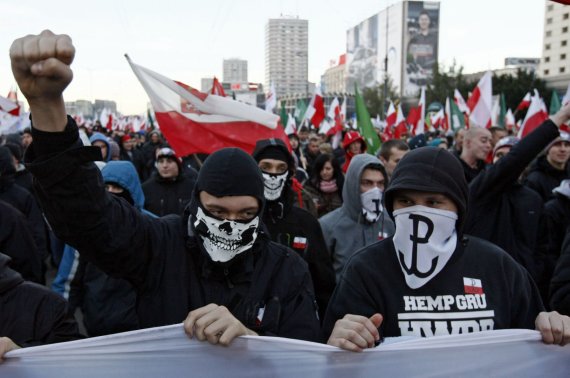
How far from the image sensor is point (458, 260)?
79.7 inches

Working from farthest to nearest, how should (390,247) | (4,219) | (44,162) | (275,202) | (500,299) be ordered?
(275,202), (4,219), (390,247), (500,299), (44,162)

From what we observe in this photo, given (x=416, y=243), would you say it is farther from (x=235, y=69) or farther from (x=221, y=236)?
(x=235, y=69)

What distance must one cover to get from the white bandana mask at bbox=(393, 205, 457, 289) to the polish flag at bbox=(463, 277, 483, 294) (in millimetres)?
93

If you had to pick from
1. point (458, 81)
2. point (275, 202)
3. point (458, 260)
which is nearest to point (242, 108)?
point (275, 202)

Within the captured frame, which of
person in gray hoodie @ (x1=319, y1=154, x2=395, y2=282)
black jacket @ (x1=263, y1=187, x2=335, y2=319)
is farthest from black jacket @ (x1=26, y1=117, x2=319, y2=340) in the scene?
person in gray hoodie @ (x1=319, y1=154, x2=395, y2=282)

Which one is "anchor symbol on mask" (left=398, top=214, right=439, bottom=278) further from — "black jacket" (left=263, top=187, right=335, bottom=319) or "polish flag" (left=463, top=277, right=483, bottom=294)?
"black jacket" (left=263, top=187, right=335, bottom=319)

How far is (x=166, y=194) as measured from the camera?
5980mm

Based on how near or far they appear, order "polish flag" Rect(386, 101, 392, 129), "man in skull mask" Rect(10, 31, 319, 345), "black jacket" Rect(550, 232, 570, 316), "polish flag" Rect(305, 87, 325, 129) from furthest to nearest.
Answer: "polish flag" Rect(386, 101, 392, 129), "polish flag" Rect(305, 87, 325, 129), "black jacket" Rect(550, 232, 570, 316), "man in skull mask" Rect(10, 31, 319, 345)

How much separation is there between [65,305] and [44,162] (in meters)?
A: 0.97

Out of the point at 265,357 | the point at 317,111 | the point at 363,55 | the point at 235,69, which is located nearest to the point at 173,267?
the point at 265,357

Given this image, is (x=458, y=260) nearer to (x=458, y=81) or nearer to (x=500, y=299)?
(x=500, y=299)

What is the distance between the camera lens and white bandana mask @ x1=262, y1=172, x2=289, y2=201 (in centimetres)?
385

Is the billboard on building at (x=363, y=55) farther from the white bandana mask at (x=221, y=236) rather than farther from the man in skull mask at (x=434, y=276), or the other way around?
the white bandana mask at (x=221, y=236)

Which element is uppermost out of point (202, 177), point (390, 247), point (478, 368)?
point (202, 177)
